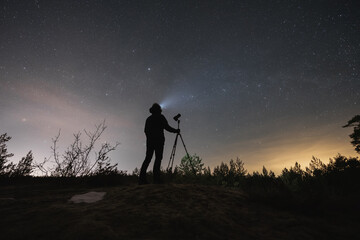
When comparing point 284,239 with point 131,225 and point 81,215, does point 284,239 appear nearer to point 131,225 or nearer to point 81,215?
point 131,225

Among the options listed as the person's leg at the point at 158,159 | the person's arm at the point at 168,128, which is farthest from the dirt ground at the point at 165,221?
the person's arm at the point at 168,128

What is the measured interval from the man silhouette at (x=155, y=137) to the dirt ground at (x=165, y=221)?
2.19 meters

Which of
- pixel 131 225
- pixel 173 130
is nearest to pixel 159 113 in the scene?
pixel 173 130

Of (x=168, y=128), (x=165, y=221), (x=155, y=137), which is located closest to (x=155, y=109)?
(x=168, y=128)

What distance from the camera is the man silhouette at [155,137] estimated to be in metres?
5.30

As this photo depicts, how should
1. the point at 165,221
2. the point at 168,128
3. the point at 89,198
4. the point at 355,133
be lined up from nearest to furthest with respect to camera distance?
the point at 165,221 → the point at 89,198 → the point at 168,128 → the point at 355,133

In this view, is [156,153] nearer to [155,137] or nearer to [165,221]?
[155,137]

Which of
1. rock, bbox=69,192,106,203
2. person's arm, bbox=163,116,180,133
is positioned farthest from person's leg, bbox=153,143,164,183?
rock, bbox=69,192,106,203

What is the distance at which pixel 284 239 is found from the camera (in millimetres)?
1916

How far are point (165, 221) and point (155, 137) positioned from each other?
139 inches

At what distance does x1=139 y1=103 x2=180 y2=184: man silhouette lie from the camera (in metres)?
5.30

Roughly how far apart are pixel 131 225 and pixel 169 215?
1.64 ft

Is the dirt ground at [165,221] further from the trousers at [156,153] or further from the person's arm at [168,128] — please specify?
the person's arm at [168,128]

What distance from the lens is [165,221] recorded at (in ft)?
6.92
